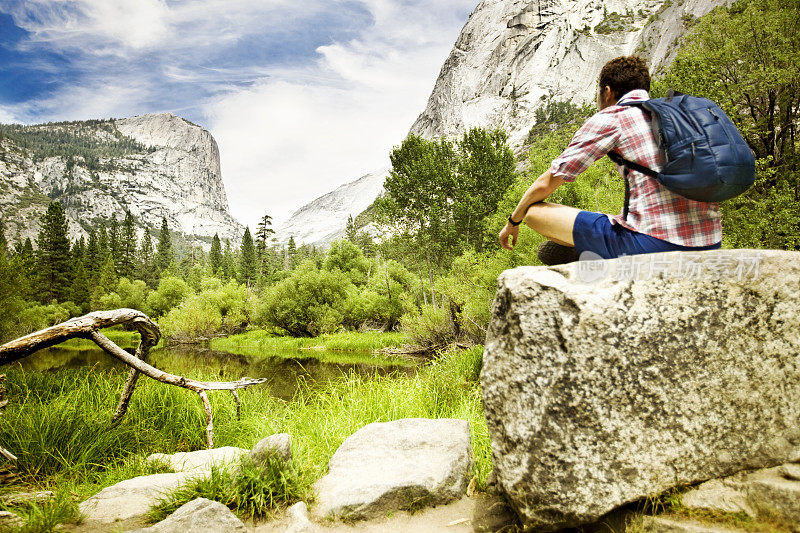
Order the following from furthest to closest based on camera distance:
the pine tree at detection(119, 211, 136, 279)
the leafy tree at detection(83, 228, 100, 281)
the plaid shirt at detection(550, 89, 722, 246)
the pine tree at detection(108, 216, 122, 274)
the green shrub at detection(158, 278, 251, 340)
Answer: the pine tree at detection(108, 216, 122, 274) < the pine tree at detection(119, 211, 136, 279) < the leafy tree at detection(83, 228, 100, 281) < the green shrub at detection(158, 278, 251, 340) < the plaid shirt at detection(550, 89, 722, 246)

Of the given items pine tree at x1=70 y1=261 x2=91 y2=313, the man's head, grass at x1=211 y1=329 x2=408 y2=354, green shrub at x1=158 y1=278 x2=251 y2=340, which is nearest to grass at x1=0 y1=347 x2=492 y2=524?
the man's head

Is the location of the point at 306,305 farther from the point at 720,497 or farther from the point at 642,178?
the point at 720,497

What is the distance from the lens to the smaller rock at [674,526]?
6.15 feet

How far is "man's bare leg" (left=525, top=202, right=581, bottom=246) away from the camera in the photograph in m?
2.60

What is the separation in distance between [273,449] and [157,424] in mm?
4553

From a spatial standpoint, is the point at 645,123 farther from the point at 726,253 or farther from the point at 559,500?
the point at 559,500

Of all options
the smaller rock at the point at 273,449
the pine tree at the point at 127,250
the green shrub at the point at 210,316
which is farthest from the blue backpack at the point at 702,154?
the pine tree at the point at 127,250

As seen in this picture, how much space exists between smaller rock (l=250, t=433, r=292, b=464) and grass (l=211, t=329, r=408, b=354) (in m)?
24.0

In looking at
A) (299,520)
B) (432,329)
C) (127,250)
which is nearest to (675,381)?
(299,520)

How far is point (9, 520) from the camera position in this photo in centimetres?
257

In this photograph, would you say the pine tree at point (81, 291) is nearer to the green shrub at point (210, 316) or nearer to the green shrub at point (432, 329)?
the green shrub at point (210, 316)

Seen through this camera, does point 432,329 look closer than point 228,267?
Yes

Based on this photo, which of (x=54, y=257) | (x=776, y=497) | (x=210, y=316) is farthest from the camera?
(x=54, y=257)

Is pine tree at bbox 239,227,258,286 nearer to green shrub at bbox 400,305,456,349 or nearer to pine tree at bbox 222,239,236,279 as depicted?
pine tree at bbox 222,239,236,279
